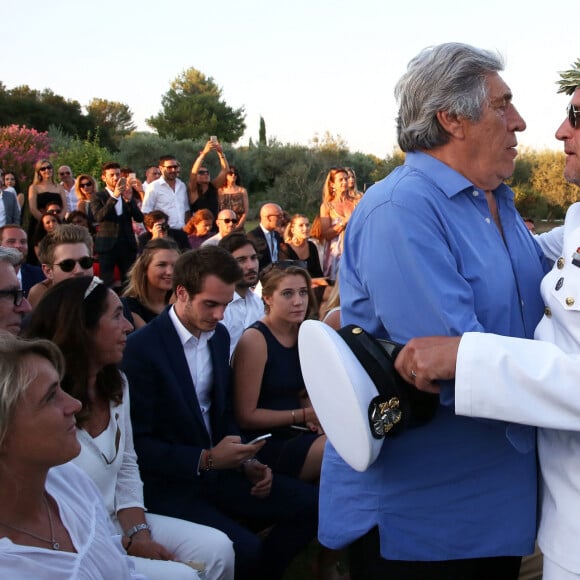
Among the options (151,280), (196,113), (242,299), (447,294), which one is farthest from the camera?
(196,113)

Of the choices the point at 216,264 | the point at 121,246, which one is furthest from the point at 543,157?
the point at 216,264

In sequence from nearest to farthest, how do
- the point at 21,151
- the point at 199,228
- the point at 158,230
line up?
1. the point at 158,230
2. the point at 199,228
3. the point at 21,151

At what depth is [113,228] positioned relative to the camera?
9.56 meters

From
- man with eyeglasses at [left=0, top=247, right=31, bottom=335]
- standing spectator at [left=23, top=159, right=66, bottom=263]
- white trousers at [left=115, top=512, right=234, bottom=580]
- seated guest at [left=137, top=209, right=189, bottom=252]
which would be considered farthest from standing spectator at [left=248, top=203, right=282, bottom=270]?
white trousers at [left=115, top=512, right=234, bottom=580]

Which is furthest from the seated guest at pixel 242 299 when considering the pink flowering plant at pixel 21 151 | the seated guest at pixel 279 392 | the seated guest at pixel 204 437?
the pink flowering plant at pixel 21 151

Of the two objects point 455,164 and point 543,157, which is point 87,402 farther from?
point 543,157

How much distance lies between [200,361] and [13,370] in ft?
5.84

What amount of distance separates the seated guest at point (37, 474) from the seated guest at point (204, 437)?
1178mm

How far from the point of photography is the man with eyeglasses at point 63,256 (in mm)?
5191

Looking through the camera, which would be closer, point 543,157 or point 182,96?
point 543,157

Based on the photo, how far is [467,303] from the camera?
1695 millimetres

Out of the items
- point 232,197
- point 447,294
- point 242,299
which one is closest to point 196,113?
point 232,197

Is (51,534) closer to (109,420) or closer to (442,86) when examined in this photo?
(109,420)

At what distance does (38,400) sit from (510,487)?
1267mm
